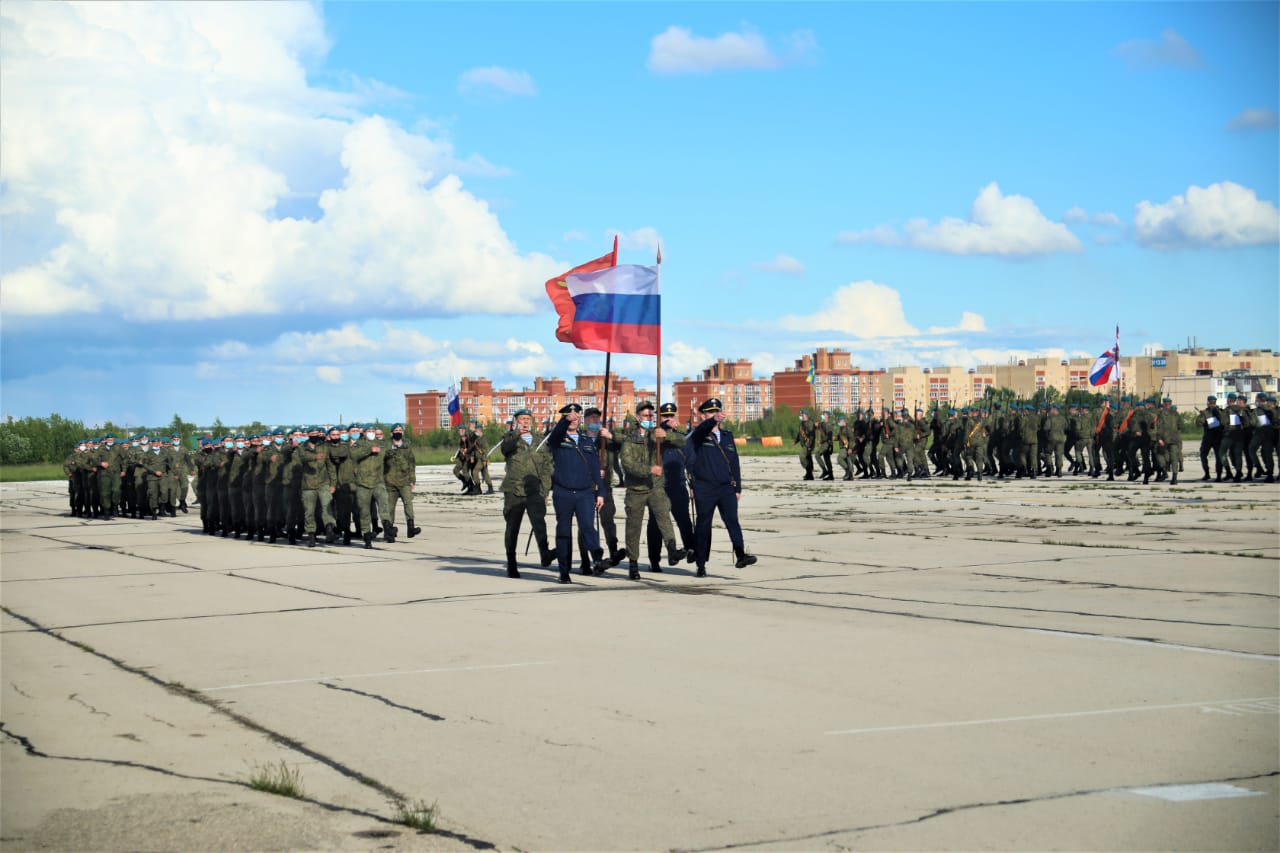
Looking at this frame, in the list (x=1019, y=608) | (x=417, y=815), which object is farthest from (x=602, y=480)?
(x=417, y=815)

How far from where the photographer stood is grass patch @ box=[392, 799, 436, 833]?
5461mm

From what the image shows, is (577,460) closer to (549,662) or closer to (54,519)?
(549,662)

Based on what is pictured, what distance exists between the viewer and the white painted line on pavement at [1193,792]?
5.60 m

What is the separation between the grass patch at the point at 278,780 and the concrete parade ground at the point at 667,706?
43 millimetres

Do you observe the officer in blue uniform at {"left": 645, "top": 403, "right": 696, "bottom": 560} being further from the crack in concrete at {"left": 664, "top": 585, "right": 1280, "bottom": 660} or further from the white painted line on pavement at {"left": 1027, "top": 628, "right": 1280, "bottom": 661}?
the white painted line on pavement at {"left": 1027, "top": 628, "right": 1280, "bottom": 661}

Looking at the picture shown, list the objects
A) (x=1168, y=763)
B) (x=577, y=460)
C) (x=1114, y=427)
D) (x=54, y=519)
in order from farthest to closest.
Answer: (x=1114, y=427) < (x=54, y=519) < (x=577, y=460) < (x=1168, y=763)

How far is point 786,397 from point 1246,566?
180658 millimetres

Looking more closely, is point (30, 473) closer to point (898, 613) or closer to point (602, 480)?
point (602, 480)

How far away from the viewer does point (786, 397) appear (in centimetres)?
19388

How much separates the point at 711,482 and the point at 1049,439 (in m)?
23.8

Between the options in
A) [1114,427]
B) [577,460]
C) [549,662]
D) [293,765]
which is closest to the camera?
[293,765]

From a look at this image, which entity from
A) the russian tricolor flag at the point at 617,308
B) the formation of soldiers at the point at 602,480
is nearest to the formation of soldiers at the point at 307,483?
the russian tricolor flag at the point at 617,308

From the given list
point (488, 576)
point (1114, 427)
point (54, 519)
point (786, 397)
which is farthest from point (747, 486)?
point (786, 397)

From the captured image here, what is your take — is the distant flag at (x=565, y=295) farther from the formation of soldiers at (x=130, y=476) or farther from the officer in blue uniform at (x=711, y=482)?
the formation of soldiers at (x=130, y=476)
